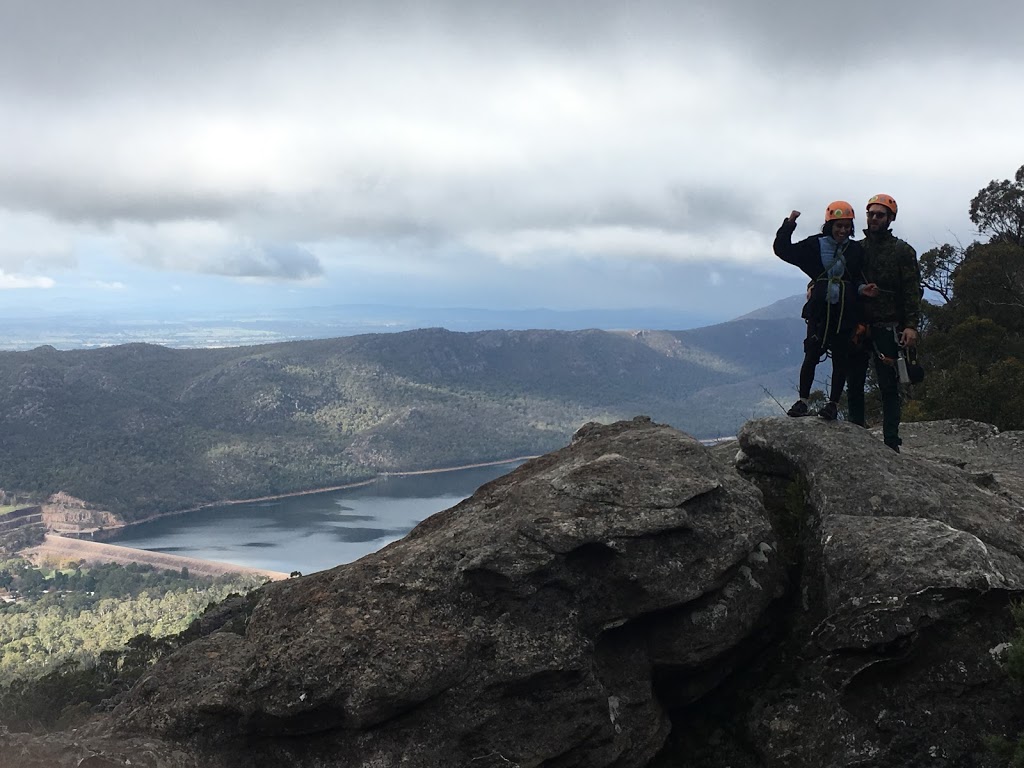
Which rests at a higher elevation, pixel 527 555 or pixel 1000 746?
pixel 527 555

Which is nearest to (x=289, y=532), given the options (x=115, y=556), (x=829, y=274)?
(x=115, y=556)

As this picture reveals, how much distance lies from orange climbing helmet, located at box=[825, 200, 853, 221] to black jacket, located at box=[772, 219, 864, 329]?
35 centimetres

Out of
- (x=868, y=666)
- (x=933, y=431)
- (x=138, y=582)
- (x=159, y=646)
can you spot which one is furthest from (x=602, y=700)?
(x=138, y=582)

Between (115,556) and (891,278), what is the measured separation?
164123 millimetres

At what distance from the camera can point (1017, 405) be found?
26109 mm

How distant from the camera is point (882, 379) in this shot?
11773mm

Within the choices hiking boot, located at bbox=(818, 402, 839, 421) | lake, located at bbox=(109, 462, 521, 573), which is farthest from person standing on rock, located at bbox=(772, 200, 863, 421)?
lake, located at bbox=(109, 462, 521, 573)

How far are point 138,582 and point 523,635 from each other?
136615mm

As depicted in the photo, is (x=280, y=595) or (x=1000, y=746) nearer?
(x=1000, y=746)

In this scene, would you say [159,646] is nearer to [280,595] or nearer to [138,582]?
[280,595]

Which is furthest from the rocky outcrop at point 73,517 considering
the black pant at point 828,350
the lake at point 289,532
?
the black pant at point 828,350

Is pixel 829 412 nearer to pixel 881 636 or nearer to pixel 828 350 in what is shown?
pixel 828 350

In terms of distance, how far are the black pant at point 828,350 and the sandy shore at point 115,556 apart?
121777 millimetres

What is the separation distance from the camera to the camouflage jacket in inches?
439
